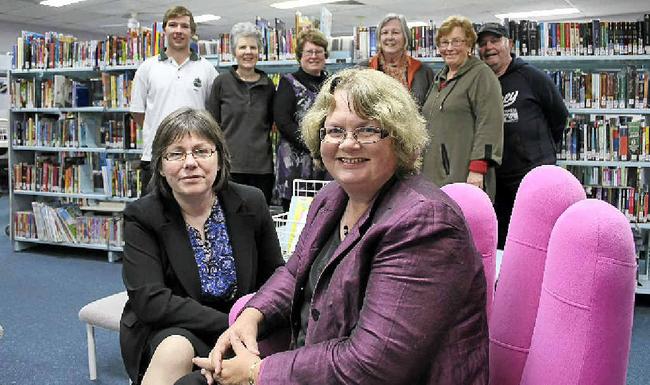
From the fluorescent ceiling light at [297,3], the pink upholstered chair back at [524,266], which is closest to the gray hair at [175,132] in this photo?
the pink upholstered chair back at [524,266]

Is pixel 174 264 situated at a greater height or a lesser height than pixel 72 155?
lesser

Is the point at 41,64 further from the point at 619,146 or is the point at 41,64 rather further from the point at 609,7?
the point at 609,7

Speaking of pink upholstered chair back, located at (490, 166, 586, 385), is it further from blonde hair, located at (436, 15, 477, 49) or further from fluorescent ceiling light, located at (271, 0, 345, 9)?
fluorescent ceiling light, located at (271, 0, 345, 9)

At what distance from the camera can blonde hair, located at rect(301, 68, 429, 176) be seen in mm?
1373

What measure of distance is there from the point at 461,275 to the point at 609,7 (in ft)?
34.9

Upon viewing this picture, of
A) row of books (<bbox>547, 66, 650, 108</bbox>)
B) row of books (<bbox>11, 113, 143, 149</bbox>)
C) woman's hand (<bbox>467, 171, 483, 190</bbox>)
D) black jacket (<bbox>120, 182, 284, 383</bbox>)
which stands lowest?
black jacket (<bbox>120, 182, 284, 383</bbox>)

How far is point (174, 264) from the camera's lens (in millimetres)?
1957

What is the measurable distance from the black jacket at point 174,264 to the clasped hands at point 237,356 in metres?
0.24

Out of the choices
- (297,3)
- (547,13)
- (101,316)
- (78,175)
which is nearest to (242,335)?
(101,316)

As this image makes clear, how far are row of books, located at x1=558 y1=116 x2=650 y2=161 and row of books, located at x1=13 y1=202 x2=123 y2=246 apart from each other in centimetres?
352

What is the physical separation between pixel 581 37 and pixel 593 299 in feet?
11.2

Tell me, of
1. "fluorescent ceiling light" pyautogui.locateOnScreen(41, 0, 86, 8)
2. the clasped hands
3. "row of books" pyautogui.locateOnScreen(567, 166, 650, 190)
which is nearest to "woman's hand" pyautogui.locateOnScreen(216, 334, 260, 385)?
the clasped hands

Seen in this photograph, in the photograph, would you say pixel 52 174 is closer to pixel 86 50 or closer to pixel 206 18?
pixel 86 50

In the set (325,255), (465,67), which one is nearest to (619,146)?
(465,67)
